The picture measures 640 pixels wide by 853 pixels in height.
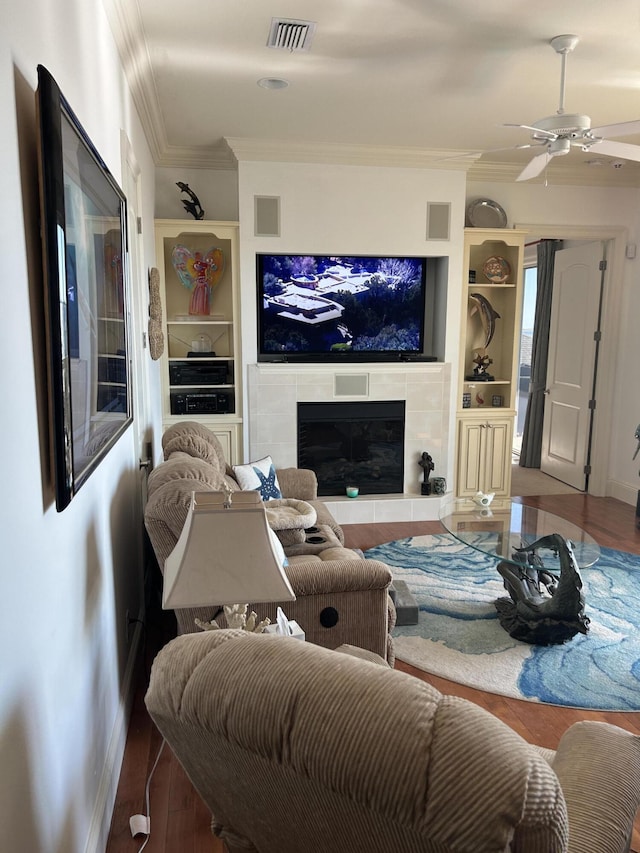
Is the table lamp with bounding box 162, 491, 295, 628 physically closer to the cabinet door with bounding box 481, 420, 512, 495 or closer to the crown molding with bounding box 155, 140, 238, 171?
the crown molding with bounding box 155, 140, 238, 171

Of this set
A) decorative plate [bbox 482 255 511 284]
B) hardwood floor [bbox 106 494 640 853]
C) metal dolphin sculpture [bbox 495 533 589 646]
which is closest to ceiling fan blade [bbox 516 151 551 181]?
decorative plate [bbox 482 255 511 284]

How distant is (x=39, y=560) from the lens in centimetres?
128

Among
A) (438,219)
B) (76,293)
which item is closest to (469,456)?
(438,219)

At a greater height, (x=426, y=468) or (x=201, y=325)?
(x=201, y=325)

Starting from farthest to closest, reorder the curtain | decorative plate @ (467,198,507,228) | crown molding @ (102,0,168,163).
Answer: the curtain, decorative plate @ (467,198,507,228), crown molding @ (102,0,168,163)

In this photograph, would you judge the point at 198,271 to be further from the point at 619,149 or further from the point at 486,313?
the point at 619,149

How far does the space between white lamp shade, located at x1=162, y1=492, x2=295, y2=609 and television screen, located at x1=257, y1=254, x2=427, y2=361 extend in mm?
3515

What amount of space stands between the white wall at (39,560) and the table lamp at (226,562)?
29 centimetres

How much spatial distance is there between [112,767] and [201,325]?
3.67 meters

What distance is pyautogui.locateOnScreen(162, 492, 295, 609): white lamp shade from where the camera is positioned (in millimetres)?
1511

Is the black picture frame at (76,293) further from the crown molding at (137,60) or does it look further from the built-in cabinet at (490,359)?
the built-in cabinet at (490,359)

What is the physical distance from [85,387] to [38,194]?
A: 49 cm

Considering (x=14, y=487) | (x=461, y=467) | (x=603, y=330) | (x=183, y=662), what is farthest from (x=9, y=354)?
(x=603, y=330)

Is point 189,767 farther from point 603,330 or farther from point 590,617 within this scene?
point 603,330
